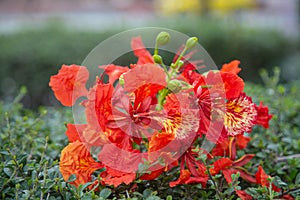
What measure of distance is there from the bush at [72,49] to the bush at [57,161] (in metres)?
2.74

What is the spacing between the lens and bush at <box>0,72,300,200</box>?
43.3 inches

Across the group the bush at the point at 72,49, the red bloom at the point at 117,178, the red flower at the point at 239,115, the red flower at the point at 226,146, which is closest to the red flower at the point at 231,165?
the red flower at the point at 226,146

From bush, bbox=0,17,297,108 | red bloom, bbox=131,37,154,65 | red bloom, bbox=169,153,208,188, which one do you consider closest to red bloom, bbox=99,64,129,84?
red bloom, bbox=131,37,154,65

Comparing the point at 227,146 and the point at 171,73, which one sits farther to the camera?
the point at 227,146

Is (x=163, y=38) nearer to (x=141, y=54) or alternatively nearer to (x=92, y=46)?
(x=141, y=54)

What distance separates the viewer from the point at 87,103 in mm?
1163

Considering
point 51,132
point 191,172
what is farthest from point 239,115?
point 51,132

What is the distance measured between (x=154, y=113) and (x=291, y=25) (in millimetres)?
13144

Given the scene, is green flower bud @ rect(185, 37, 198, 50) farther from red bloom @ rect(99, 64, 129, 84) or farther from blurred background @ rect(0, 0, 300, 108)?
blurred background @ rect(0, 0, 300, 108)

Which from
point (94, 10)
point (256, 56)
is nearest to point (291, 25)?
point (94, 10)

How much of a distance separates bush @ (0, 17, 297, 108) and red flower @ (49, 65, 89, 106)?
3046 millimetres

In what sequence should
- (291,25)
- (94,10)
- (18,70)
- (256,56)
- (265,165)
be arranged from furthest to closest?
(94,10) < (291,25) < (256,56) < (18,70) < (265,165)

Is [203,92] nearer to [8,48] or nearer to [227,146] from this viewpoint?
[227,146]

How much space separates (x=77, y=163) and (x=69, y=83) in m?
0.23
